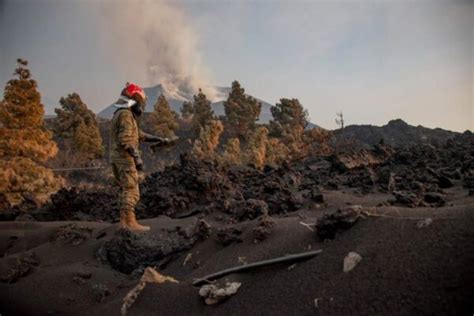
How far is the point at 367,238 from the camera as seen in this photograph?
245 centimetres

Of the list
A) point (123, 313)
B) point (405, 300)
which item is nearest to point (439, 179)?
point (405, 300)

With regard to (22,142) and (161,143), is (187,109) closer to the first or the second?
(22,142)

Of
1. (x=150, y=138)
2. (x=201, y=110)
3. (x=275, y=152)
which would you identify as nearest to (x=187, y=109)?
(x=201, y=110)

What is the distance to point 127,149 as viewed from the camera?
464 cm

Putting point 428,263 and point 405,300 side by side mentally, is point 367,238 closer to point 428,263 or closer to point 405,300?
point 428,263

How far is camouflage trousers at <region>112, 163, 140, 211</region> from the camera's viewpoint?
15.5ft

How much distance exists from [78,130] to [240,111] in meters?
18.4

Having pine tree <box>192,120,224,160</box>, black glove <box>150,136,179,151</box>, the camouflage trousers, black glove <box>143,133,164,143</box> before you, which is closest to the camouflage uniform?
the camouflage trousers

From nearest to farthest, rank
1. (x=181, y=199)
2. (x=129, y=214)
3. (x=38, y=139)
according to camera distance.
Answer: (x=129, y=214)
(x=181, y=199)
(x=38, y=139)

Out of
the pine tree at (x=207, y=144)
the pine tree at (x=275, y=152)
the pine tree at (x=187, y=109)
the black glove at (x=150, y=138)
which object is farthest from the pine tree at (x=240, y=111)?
the black glove at (x=150, y=138)

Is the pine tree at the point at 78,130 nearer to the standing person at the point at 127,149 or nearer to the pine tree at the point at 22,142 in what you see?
the pine tree at the point at 22,142

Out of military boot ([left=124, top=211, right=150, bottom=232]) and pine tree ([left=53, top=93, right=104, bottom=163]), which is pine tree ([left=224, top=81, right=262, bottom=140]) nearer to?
pine tree ([left=53, top=93, right=104, bottom=163])

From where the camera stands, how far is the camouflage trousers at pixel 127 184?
4711mm

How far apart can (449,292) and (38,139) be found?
52.8 feet
